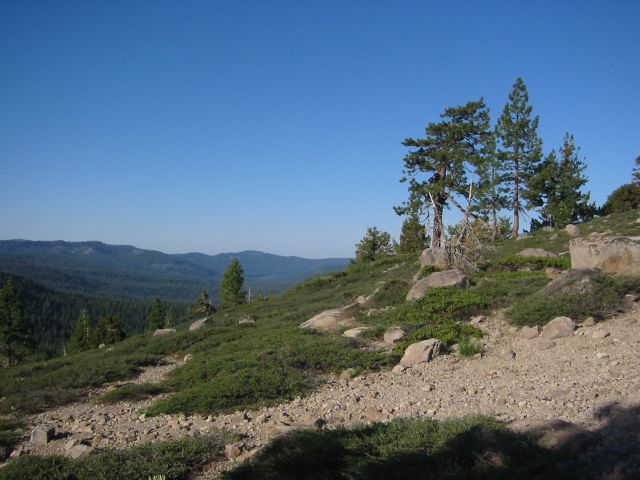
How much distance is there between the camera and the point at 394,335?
11.1m

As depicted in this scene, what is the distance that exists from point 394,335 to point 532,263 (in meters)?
9.20

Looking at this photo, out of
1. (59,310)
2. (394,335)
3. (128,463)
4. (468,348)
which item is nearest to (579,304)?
(468,348)

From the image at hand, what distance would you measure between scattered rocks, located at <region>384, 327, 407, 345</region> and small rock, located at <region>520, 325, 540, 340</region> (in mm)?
2787

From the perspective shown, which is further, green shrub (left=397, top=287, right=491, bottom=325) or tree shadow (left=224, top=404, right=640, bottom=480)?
green shrub (left=397, top=287, right=491, bottom=325)

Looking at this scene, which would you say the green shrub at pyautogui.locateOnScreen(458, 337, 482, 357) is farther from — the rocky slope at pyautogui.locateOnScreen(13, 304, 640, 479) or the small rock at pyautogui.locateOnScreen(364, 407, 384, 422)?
the small rock at pyautogui.locateOnScreen(364, 407, 384, 422)

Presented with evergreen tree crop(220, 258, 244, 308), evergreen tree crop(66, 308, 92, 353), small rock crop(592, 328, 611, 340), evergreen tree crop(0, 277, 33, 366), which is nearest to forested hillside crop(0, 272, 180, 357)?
evergreen tree crop(66, 308, 92, 353)

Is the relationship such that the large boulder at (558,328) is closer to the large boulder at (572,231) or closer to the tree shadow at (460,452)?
the tree shadow at (460,452)

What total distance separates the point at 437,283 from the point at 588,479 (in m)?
11.4

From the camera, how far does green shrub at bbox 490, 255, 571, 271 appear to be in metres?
16.3

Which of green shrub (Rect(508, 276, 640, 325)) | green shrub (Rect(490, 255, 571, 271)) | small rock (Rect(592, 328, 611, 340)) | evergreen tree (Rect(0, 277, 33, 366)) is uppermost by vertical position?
green shrub (Rect(490, 255, 571, 271))

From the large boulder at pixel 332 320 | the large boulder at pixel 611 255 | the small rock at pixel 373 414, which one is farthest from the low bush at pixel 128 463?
the large boulder at pixel 611 255

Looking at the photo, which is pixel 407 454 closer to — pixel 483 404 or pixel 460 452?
pixel 460 452

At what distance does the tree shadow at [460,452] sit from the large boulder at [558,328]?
427 centimetres

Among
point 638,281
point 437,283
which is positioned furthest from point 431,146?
point 638,281
